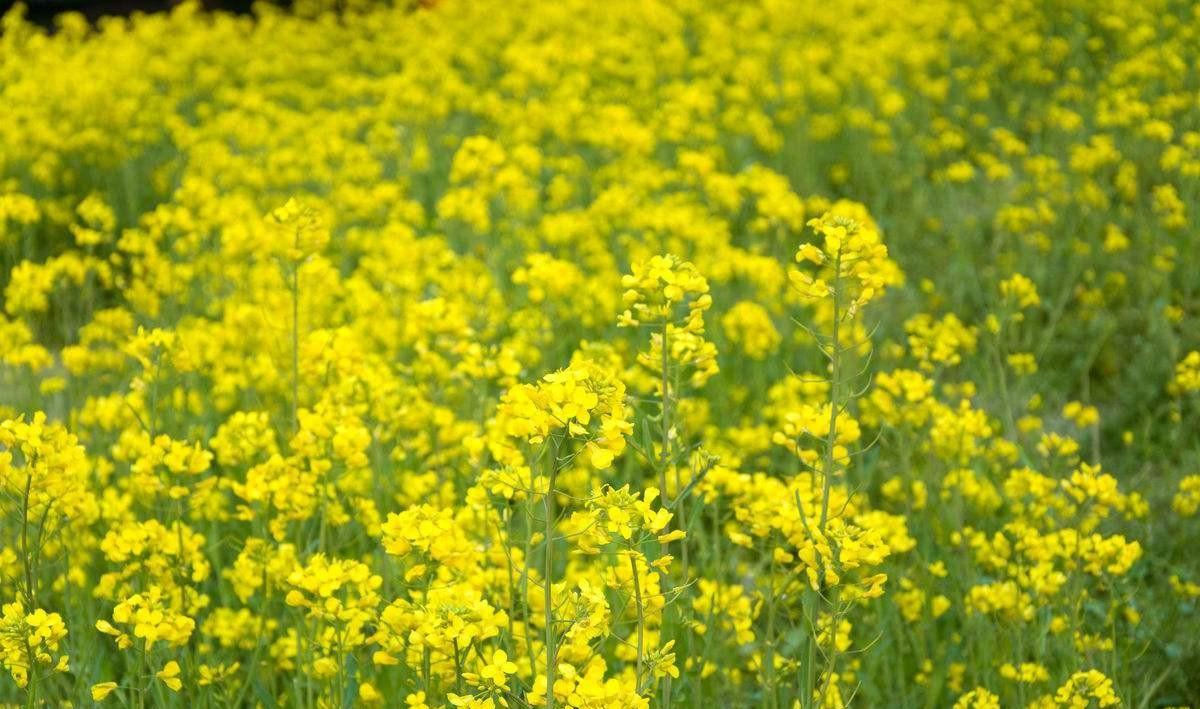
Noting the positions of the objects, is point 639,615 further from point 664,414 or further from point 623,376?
point 623,376

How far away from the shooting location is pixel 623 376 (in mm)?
3150

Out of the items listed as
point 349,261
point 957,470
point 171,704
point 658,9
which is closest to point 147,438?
point 171,704

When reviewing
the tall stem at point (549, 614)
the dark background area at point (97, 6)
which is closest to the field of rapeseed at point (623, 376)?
the tall stem at point (549, 614)

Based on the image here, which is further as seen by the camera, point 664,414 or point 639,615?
point 664,414

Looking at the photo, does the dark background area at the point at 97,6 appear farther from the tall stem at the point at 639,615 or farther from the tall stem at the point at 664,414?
the tall stem at the point at 639,615

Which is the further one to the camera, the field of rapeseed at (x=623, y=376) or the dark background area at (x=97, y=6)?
the dark background area at (x=97, y=6)

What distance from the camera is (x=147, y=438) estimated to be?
3.06 meters

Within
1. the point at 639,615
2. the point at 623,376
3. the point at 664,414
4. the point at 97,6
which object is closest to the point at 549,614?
the point at 639,615

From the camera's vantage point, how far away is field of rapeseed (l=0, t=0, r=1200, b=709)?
7.44 feet

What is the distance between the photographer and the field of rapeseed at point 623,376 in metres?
2.27

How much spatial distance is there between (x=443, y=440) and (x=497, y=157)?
6.83ft

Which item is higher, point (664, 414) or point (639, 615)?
point (664, 414)

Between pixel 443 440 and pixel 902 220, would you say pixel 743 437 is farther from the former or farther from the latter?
pixel 902 220

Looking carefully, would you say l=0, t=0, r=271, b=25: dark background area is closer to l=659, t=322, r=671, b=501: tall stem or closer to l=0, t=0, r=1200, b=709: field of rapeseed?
l=0, t=0, r=1200, b=709: field of rapeseed
